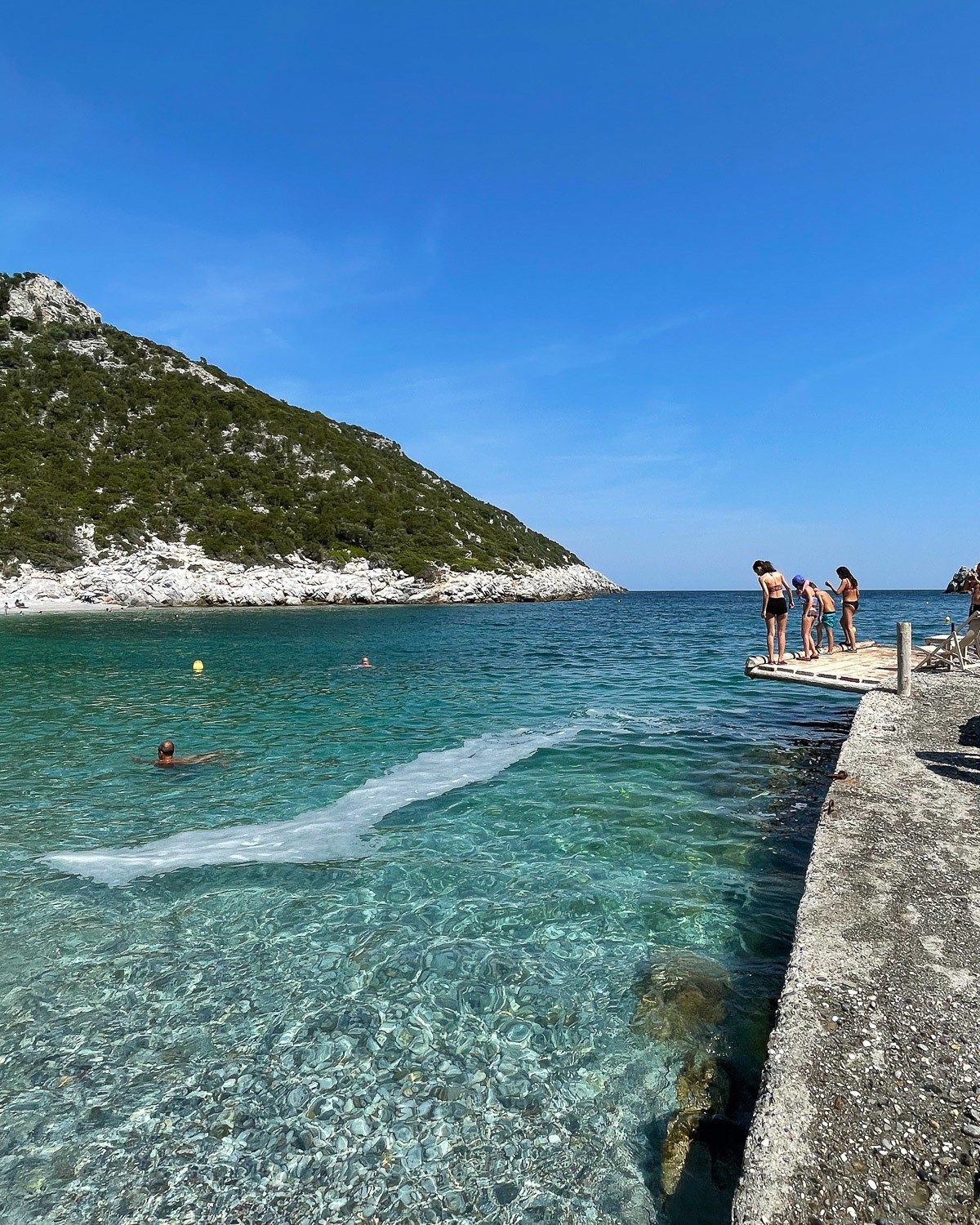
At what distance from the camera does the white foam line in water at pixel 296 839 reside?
26.8ft

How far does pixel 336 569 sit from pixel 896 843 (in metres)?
75.7

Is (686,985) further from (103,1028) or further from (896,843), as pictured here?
(103,1028)

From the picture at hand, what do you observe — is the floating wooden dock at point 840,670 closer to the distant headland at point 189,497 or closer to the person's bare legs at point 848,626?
the person's bare legs at point 848,626

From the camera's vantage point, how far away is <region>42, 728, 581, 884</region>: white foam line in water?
26.8ft

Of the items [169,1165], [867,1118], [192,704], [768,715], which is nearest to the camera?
[867,1118]

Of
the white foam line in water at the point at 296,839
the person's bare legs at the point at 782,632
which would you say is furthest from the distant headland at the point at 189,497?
the white foam line in water at the point at 296,839

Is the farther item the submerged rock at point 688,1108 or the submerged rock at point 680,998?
the submerged rock at point 680,998

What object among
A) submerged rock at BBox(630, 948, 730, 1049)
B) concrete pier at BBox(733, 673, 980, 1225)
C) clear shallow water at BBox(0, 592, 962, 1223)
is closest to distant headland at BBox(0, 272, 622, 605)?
clear shallow water at BBox(0, 592, 962, 1223)

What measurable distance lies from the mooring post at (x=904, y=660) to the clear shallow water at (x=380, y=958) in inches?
83.1

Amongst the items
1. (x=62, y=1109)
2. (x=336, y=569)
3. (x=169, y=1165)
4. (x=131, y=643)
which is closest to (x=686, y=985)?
(x=169, y=1165)

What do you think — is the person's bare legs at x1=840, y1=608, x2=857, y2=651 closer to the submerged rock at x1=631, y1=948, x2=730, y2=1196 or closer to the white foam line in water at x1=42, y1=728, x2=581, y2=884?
the white foam line in water at x1=42, y1=728, x2=581, y2=884

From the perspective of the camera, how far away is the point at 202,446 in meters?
90.1

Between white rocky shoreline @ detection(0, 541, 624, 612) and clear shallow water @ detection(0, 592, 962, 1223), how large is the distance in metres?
55.4

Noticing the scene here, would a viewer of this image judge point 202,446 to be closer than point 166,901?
No
